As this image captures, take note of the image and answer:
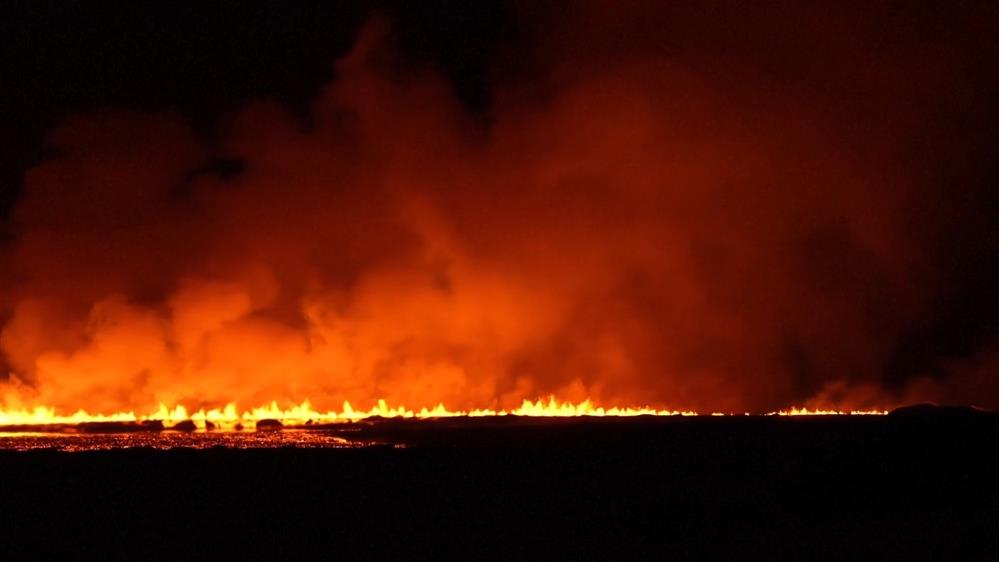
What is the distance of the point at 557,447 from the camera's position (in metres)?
79.0

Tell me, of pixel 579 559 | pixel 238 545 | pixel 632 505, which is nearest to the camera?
pixel 579 559

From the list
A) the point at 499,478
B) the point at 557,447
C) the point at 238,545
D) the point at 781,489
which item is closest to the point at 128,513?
the point at 238,545

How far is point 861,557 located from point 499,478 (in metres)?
30.6

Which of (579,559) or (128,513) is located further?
(128,513)

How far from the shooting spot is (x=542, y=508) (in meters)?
34.6

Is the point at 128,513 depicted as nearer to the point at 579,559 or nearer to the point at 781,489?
the point at 579,559

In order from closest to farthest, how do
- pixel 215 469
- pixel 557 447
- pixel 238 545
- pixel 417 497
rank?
1. pixel 238 545
2. pixel 417 497
3. pixel 215 469
4. pixel 557 447

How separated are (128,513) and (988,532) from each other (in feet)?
91.1

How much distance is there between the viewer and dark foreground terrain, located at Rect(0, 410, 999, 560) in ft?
71.8

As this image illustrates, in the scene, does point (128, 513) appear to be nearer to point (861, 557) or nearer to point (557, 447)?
point (861, 557)

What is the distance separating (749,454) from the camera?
64.1 metres

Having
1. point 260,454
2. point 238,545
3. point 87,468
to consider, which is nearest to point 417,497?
point 238,545

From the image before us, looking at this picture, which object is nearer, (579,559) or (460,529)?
(579,559)

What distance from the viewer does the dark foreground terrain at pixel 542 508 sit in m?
21.9
